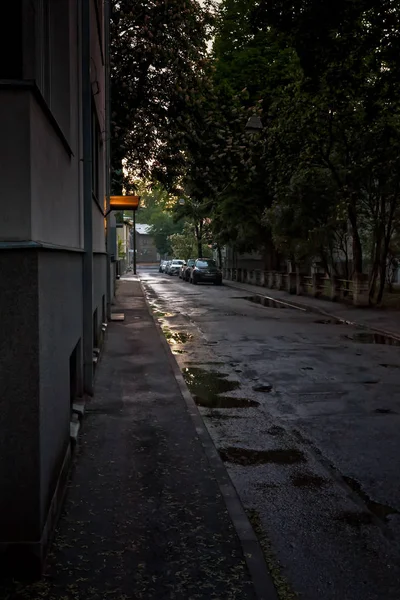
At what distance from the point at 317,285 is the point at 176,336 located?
1458cm

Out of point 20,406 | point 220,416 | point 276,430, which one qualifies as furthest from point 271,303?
point 20,406

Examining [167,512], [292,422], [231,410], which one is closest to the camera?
[167,512]

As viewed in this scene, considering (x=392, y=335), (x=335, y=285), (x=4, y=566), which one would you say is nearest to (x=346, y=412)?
(x=4, y=566)

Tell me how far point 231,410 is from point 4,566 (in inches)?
177

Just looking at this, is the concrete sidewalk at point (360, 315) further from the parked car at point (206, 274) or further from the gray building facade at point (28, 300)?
the parked car at point (206, 274)

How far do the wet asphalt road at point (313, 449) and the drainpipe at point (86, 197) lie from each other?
1690mm

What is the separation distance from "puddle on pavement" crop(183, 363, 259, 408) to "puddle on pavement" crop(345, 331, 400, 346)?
5260 millimetres

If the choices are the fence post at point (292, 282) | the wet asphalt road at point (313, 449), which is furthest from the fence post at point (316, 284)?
Answer: the wet asphalt road at point (313, 449)

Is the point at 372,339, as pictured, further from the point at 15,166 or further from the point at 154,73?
the point at 15,166

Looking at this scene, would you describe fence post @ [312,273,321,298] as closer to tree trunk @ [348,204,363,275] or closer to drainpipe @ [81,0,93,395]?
tree trunk @ [348,204,363,275]

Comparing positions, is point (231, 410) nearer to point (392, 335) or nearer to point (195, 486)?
point (195, 486)

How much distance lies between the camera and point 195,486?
4.96 m

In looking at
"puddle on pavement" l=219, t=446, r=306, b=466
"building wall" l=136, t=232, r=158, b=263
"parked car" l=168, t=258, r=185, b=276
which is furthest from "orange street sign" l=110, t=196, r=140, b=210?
"building wall" l=136, t=232, r=158, b=263

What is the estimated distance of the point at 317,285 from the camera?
1121 inches
